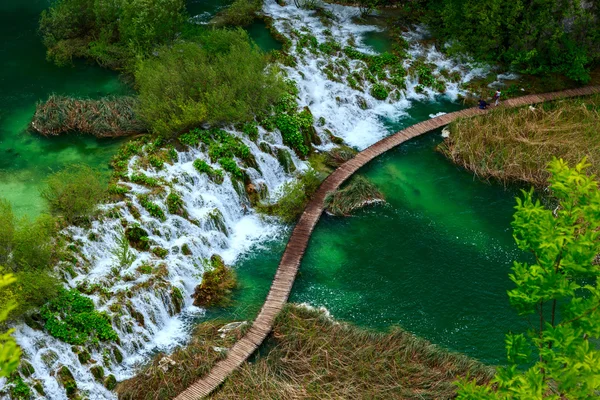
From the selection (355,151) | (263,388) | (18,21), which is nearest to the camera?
(263,388)

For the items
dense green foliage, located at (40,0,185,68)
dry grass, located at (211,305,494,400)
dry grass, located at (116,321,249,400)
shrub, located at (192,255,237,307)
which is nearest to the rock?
dry grass, located at (116,321,249,400)

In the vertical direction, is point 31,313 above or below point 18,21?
below

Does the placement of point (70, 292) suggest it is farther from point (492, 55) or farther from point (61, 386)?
point (492, 55)

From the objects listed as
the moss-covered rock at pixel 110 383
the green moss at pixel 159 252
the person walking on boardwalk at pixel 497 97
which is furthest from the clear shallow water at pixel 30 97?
the person walking on boardwalk at pixel 497 97

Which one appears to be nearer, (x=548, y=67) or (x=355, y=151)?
(x=355, y=151)

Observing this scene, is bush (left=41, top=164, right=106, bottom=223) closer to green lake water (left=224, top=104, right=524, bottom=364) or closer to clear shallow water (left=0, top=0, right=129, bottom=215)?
clear shallow water (left=0, top=0, right=129, bottom=215)

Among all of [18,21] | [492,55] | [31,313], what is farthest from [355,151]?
[18,21]

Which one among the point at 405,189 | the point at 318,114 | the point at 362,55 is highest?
the point at 362,55
